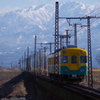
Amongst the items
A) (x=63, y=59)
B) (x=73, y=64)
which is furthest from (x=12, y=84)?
(x=73, y=64)

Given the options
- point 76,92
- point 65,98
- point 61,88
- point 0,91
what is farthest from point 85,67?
point 0,91

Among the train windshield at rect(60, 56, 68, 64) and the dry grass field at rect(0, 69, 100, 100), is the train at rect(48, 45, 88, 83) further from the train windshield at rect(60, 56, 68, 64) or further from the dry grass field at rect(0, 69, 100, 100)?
the dry grass field at rect(0, 69, 100, 100)

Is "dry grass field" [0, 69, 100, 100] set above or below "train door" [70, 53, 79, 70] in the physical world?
below

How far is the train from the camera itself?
37.3m

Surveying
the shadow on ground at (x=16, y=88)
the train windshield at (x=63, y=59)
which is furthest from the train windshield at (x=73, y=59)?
Result: the shadow on ground at (x=16, y=88)

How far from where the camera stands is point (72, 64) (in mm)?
37750

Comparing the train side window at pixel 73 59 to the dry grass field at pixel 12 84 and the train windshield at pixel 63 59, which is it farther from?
the dry grass field at pixel 12 84

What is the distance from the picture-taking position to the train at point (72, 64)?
1470 inches

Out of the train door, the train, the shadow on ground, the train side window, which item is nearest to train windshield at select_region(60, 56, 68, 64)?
the train

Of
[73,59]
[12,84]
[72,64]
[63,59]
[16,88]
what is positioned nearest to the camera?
[72,64]

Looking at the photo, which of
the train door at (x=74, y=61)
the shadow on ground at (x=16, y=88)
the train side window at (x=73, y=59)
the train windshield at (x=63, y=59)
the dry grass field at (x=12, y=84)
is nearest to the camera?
the train door at (x=74, y=61)

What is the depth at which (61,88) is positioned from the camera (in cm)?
3331

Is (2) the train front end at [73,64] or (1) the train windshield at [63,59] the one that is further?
(1) the train windshield at [63,59]

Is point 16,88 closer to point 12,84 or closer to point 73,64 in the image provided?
point 12,84
